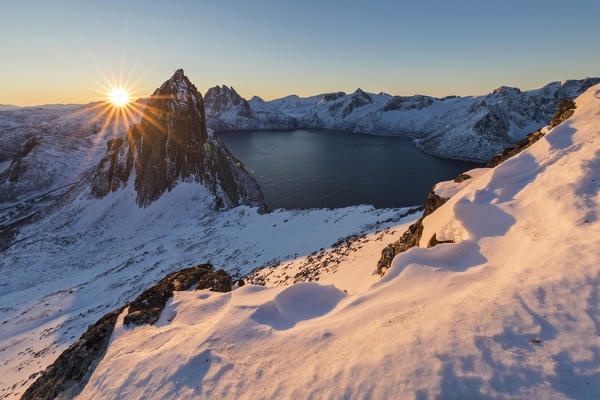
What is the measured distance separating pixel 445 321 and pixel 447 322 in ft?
0.17

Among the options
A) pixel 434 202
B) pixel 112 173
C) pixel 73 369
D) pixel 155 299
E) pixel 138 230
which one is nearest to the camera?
pixel 73 369

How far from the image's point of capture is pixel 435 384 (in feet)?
13.6

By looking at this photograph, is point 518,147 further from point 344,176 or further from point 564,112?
point 344,176

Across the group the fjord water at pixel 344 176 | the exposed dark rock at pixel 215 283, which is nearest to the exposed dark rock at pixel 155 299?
the exposed dark rock at pixel 215 283

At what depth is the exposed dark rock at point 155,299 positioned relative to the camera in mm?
9984

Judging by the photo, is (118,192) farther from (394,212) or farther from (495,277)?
(495,277)

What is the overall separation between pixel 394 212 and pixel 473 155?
125359 mm

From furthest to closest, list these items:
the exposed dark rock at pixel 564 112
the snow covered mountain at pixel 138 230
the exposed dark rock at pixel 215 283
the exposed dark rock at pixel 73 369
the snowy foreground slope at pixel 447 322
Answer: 1. the snow covered mountain at pixel 138 230
2. the exposed dark rock at pixel 215 283
3. the exposed dark rock at pixel 564 112
4. the exposed dark rock at pixel 73 369
5. the snowy foreground slope at pixel 447 322

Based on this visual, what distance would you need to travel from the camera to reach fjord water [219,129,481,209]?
61.8 metres

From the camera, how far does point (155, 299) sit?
11.1 meters

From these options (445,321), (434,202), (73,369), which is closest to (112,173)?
(73,369)

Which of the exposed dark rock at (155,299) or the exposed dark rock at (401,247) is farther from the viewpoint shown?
the exposed dark rock at (401,247)

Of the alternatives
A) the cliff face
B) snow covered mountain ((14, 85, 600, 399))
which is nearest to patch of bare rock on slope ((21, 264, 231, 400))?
snow covered mountain ((14, 85, 600, 399))

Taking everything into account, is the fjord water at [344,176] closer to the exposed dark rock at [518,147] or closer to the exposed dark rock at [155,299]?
the exposed dark rock at [518,147]
